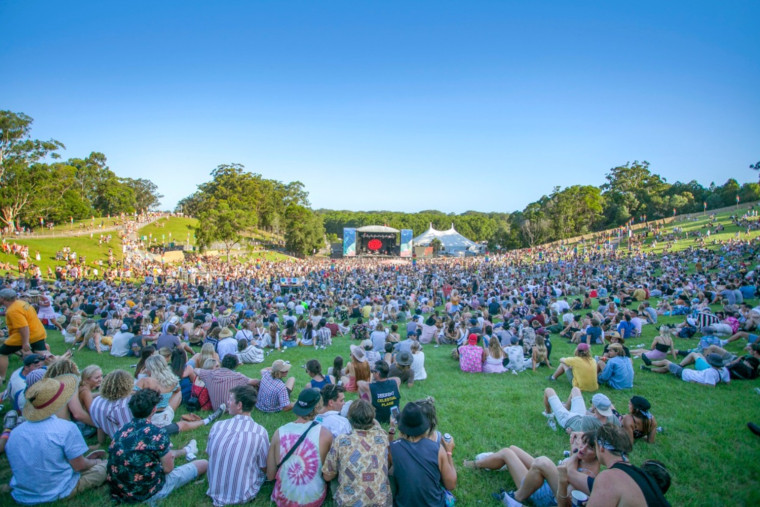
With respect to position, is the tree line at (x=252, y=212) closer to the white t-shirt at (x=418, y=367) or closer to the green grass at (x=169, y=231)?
the green grass at (x=169, y=231)

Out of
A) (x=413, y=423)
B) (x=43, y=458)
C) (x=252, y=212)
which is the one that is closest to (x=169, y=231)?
(x=252, y=212)

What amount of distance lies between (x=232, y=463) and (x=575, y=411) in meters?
3.73

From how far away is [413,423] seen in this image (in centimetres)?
279

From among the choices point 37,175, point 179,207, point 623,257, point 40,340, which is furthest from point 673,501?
point 179,207

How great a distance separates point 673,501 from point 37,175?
4712cm

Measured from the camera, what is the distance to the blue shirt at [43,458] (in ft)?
9.41

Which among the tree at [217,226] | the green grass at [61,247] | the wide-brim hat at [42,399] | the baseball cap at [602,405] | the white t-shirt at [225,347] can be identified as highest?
the tree at [217,226]

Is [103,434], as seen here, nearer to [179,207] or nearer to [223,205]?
[223,205]

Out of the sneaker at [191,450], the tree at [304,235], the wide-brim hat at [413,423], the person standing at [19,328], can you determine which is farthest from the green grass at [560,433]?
the tree at [304,235]

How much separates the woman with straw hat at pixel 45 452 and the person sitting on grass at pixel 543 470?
3454 mm

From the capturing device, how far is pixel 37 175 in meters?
34.2

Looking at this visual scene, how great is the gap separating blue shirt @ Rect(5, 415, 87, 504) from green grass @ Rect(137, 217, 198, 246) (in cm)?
4651

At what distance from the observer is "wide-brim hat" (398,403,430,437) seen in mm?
2781

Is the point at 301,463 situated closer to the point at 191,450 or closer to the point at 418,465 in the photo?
the point at 418,465
